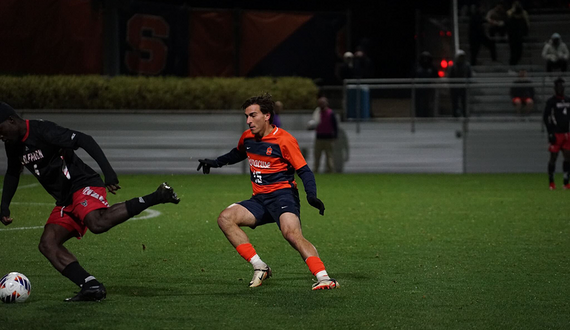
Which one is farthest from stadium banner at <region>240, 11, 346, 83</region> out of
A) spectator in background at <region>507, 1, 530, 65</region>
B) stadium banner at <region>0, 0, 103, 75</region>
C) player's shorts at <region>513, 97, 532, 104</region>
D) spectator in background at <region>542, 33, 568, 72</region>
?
spectator in background at <region>542, 33, 568, 72</region>

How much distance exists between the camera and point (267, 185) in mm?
7695

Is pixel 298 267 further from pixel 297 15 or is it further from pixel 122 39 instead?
pixel 297 15

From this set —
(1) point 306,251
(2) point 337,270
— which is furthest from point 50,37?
(1) point 306,251

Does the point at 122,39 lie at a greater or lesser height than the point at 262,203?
greater

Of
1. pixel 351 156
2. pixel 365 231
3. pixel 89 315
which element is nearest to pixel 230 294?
pixel 89 315

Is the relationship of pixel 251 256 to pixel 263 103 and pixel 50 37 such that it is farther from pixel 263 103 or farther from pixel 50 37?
pixel 50 37

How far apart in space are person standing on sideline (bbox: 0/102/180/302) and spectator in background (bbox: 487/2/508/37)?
68.3 ft

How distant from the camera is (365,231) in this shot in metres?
11.4

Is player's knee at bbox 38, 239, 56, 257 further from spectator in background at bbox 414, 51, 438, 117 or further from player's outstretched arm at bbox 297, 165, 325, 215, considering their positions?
spectator in background at bbox 414, 51, 438, 117

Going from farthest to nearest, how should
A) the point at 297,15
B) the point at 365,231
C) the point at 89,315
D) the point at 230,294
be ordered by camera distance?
the point at 297,15 → the point at 365,231 → the point at 230,294 → the point at 89,315

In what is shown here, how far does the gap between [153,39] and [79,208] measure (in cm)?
1665

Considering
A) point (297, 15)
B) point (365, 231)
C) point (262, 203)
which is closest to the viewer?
point (262, 203)

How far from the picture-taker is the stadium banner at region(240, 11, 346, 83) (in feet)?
80.2

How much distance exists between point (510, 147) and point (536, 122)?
916mm
